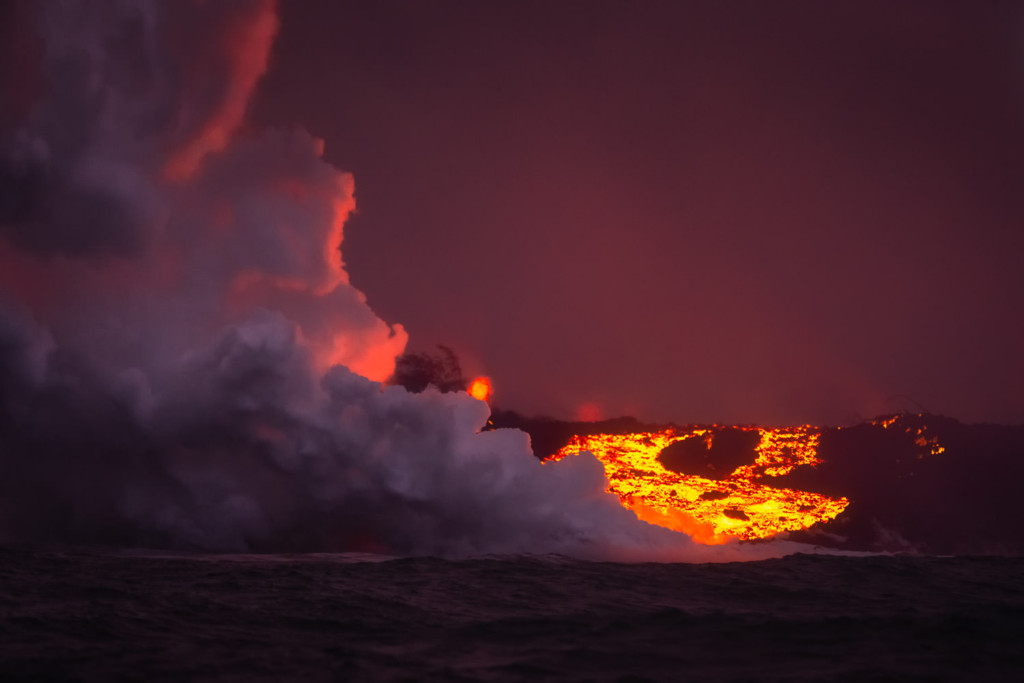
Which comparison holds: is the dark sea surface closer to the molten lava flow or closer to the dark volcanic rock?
the molten lava flow

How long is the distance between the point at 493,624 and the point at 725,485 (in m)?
46.9

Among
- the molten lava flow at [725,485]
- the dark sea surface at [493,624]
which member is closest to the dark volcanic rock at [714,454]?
the molten lava flow at [725,485]

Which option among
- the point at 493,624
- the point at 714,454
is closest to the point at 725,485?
the point at 714,454

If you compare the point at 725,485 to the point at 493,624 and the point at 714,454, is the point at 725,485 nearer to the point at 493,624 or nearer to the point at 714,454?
the point at 714,454

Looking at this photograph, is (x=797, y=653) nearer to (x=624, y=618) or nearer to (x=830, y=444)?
(x=624, y=618)

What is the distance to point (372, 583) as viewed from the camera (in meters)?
17.8

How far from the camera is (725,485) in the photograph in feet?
183

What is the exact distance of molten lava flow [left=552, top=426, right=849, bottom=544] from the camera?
166 ft

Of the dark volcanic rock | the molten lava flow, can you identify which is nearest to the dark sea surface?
the molten lava flow

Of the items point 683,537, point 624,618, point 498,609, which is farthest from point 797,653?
point 683,537

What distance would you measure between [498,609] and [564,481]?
53.4 feet

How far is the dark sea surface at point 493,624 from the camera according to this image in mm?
9367

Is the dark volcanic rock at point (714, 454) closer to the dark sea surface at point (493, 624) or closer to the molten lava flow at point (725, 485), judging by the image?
the molten lava flow at point (725, 485)

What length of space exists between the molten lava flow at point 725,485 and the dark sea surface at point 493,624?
1204 inches
